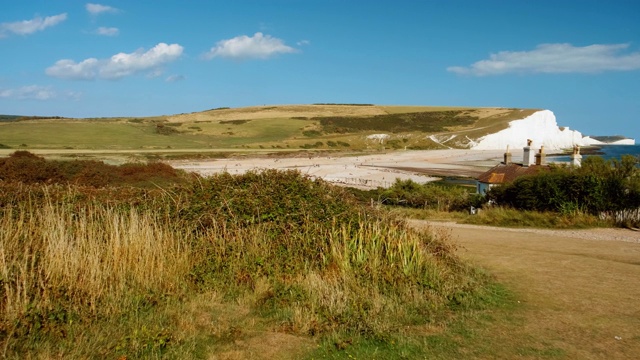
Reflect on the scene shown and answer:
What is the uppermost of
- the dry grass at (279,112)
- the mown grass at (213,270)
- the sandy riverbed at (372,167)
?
the dry grass at (279,112)

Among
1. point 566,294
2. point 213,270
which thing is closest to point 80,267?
point 213,270

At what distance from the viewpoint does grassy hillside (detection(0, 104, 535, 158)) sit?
10419 cm

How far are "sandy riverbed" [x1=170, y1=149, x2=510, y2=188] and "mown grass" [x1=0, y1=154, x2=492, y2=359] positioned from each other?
32758mm

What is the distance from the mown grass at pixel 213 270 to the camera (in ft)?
20.9

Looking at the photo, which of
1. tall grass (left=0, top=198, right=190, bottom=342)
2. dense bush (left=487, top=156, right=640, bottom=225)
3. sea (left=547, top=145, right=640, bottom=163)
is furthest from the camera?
sea (left=547, top=145, right=640, bottom=163)

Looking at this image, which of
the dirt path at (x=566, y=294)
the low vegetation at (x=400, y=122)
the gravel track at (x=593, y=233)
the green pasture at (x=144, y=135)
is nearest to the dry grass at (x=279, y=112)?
the low vegetation at (x=400, y=122)

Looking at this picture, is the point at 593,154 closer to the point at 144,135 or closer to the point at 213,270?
the point at 144,135

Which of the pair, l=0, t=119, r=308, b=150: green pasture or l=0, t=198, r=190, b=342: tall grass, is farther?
l=0, t=119, r=308, b=150: green pasture

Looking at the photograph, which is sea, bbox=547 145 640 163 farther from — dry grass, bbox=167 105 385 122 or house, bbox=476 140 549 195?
dry grass, bbox=167 105 385 122

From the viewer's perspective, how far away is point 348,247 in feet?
30.0

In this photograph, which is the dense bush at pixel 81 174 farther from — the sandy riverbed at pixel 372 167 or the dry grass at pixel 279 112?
the dry grass at pixel 279 112

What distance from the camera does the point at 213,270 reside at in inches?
344

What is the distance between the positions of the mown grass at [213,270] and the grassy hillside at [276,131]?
83.1 meters

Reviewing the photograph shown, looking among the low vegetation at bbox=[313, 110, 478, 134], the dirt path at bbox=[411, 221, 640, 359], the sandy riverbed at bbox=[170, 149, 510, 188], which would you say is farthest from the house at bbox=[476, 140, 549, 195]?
the low vegetation at bbox=[313, 110, 478, 134]
